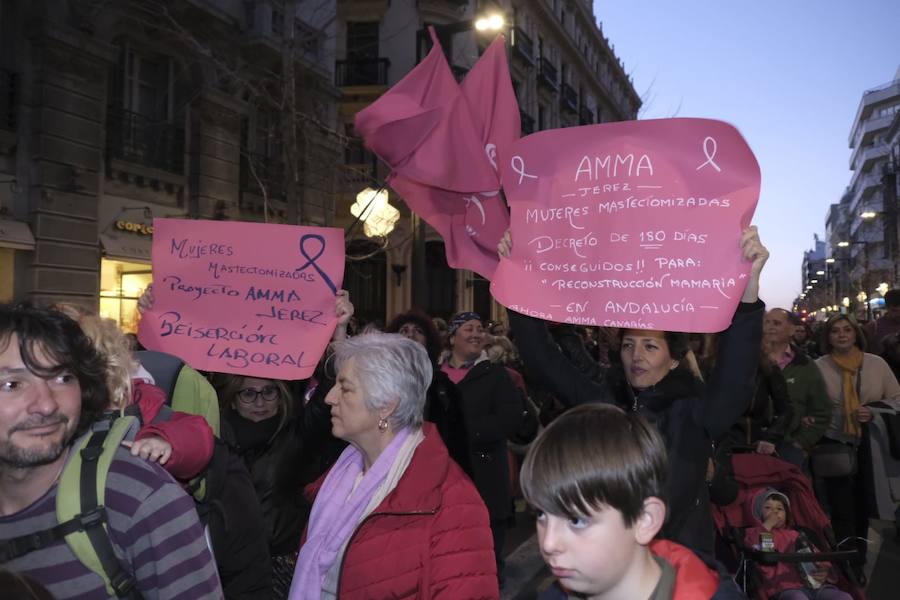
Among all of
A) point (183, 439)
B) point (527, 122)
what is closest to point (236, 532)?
point (183, 439)

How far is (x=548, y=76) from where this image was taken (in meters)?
35.3

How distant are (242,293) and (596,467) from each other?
2.58 meters

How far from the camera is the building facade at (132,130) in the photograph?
11766 mm

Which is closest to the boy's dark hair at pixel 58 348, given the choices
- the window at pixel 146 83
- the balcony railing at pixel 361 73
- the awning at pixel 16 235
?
the awning at pixel 16 235

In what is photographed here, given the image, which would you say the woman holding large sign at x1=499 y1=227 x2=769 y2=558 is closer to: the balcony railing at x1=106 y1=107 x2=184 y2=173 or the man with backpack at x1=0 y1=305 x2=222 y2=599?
the man with backpack at x1=0 y1=305 x2=222 y2=599

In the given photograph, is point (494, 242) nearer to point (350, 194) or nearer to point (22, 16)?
point (22, 16)

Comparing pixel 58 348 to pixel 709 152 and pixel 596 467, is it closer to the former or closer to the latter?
pixel 596 467

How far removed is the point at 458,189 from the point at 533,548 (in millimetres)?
3699

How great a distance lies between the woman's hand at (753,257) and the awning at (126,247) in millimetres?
12384

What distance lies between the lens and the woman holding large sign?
2.68 metres

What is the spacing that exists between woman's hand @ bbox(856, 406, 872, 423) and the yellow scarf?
96mm

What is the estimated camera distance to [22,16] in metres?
11.8

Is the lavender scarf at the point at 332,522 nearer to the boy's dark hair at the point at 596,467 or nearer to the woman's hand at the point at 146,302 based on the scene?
the boy's dark hair at the point at 596,467

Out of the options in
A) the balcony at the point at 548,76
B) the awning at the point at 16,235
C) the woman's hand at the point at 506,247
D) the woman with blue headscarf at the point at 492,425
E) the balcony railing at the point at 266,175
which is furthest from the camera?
the balcony at the point at 548,76
